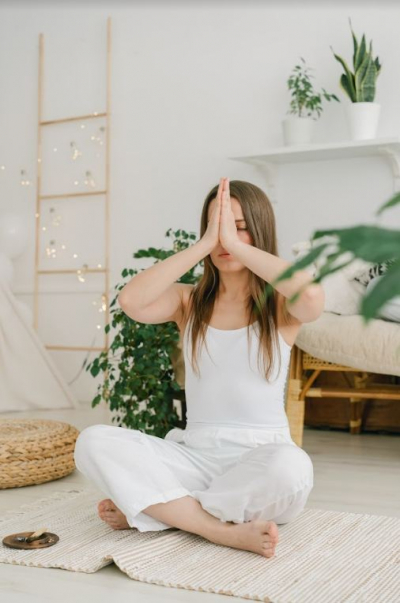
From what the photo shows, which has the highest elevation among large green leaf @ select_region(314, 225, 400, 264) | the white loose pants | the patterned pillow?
large green leaf @ select_region(314, 225, 400, 264)

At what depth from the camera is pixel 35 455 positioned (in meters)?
2.29

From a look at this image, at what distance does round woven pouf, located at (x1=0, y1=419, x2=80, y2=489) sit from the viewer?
7.36ft

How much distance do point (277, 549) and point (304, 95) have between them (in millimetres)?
2335

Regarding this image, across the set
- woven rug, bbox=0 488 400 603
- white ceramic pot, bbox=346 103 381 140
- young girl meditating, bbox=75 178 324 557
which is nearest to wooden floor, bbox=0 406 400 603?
woven rug, bbox=0 488 400 603

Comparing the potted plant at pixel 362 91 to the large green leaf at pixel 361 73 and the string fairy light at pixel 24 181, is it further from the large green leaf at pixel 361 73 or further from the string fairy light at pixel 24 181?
the string fairy light at pixel 24 181

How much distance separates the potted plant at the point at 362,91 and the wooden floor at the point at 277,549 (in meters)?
1.27

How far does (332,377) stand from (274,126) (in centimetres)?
118

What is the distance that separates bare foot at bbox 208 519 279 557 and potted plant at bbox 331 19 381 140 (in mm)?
2144

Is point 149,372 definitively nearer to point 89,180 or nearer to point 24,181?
point 89,180

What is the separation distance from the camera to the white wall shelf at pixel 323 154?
3.31 meters

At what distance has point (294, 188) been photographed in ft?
12.1

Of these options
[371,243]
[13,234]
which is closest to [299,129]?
[13,234]

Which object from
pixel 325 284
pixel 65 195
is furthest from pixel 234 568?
pixel 65 195

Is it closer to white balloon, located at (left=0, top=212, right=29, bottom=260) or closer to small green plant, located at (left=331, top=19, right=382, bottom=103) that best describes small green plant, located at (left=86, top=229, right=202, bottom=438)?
small green plant, located at (left=331, top=19, right=382, bottom=103)
